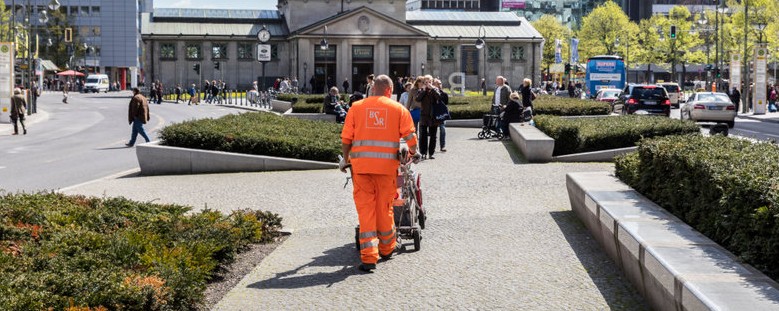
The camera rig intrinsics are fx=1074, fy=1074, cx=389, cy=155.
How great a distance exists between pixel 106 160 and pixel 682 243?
18.5 meters

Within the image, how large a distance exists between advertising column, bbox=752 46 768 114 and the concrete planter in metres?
38.7

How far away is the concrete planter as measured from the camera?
2012cm

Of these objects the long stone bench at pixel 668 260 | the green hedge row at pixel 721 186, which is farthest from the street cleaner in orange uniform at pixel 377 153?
the green hedge row at pixel 721 186

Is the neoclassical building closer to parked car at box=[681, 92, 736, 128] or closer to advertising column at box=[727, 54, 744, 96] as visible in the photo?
advertising column at box=[727, 54, 744, 96]

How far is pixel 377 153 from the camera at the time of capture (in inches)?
378

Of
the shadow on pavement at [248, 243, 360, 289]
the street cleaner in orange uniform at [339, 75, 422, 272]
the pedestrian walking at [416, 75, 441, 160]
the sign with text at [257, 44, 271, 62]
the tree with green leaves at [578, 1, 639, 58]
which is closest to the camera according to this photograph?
the shadow on pavement at [248, 243, 360, 289]

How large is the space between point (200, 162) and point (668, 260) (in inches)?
551

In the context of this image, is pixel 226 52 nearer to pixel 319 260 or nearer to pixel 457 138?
pixel 457 138

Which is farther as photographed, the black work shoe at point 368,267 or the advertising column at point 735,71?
the advertising column at point 735,71

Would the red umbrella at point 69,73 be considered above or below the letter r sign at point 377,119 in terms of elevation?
above

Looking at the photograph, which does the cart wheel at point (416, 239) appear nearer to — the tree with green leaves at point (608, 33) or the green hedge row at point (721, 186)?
the green hedge row at point (721, 186)

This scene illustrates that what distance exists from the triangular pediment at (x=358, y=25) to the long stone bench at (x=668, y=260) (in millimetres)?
81987

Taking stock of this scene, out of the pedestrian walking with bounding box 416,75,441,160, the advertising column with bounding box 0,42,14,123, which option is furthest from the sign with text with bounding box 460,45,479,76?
the pedestrian walking with bounding box 416,75,441,160

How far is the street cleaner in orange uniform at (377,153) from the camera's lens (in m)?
9.59
